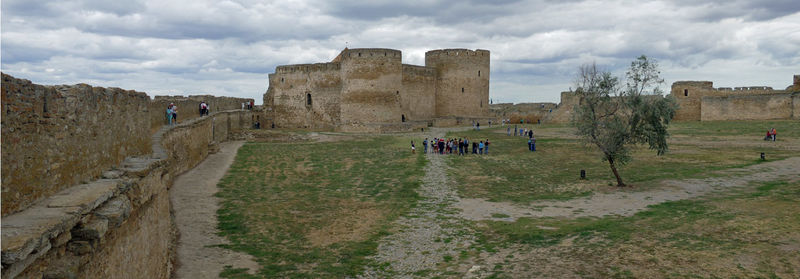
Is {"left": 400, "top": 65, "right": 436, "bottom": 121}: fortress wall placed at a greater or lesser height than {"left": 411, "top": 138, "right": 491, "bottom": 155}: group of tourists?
greater

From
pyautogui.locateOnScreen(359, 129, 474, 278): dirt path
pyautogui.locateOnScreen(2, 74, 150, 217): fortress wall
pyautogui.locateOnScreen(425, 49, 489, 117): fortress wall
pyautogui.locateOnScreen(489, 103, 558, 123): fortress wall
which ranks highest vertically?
pyautogui.locateOnScreen(425, 49, 489, 117): fortress wall

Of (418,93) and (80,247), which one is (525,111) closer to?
(418,93)

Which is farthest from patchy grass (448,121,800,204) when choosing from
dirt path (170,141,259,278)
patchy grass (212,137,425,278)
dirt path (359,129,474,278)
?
dirt path (170,141,259,278)

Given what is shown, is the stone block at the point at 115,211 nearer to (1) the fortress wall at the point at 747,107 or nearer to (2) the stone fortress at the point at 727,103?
(2) the stone fortress at the point at 727,103

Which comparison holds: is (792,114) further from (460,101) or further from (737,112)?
(460,101)

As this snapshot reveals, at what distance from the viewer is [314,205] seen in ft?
50.2

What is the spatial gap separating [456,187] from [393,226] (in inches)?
209

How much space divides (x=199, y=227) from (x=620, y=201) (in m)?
11.2

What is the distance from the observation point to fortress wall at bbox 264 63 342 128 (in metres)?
44.4

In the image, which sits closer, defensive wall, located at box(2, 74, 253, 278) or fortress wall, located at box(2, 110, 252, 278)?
fortress wall, located at box(2, 110, 252, 278)

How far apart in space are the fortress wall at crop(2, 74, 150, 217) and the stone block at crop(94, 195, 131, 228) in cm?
53

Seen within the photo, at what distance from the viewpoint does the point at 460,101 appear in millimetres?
48188

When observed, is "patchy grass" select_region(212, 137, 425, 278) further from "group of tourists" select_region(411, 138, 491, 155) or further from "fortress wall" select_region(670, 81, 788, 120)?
"fortress wall" select_region(670, 81, 788, 120)

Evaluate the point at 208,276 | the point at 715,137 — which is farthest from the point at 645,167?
the point at 208,276
